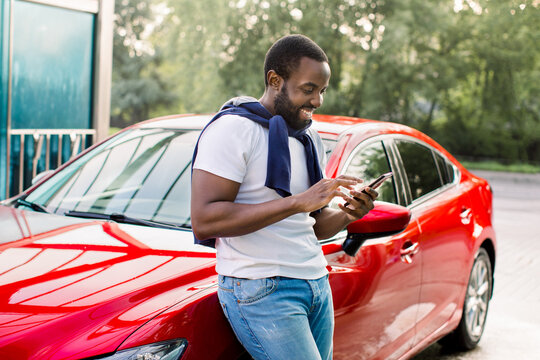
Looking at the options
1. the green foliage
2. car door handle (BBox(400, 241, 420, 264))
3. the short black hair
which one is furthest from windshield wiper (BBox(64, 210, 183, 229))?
the green foliage

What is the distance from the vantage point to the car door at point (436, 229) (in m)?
4.00

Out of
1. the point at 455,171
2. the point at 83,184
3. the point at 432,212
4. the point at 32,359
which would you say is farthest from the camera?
the point at 455,171

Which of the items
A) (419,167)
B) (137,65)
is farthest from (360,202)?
(137,65)

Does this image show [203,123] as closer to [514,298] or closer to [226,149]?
[226,149]

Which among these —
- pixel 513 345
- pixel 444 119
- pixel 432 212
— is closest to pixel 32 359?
pixel 432 212

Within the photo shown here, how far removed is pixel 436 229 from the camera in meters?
4.12

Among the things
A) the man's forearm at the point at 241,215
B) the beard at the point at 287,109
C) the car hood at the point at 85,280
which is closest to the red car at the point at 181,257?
the car hood at the point at 85,280

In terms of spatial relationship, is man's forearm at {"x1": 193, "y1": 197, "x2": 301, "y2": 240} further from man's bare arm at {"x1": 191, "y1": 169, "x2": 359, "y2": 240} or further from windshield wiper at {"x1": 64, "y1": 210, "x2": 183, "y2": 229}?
windshield wiper at {"x1": 64, "y1": 210, "x2": 183, "y2": 229}

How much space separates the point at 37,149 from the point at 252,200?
5.73 meters

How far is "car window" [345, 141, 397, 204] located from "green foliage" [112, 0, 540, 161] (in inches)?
1002

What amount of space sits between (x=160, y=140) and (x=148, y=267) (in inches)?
→ 52.9

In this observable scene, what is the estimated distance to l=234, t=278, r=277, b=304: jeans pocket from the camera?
7.26ft

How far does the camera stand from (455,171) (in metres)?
4.96

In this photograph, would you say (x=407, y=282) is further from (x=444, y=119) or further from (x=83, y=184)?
(x=444, y=119)
